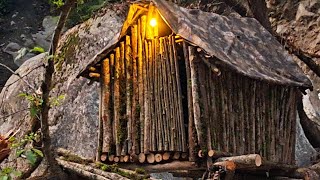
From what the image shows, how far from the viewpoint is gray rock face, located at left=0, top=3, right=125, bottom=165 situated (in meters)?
11.4

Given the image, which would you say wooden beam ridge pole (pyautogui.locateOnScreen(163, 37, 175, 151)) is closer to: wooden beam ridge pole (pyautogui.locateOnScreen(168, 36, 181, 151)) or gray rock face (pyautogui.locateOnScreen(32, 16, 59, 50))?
wooden beam ridge pole (pyautogui.locateOnScreen(168, 36, 181, 151))

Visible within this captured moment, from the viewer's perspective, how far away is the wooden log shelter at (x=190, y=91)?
7176mm

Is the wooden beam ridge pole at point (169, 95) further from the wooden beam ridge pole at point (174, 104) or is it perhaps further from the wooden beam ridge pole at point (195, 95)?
the wooden beam ridge pole at point (195, 95)

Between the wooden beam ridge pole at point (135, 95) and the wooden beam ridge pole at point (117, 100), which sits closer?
the wooden beam ridge pole at point (135, 95)

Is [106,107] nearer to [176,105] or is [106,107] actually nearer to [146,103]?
[146,103]

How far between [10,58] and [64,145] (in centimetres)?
978

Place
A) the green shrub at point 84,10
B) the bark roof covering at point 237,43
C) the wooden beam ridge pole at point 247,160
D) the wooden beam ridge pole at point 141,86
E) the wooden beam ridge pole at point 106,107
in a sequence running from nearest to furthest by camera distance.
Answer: the wooden beam ridge pole at point 247,160 < the bark roof covering at point 237,43 < the wooden beam ridge pole at point 141,86 < the wooden beam ridge pole at point 106,107 < the green shrub at point 84,10

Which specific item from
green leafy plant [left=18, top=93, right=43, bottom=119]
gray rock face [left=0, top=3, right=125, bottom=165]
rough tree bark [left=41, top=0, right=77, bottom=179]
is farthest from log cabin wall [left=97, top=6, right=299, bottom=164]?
gray rock face [left=0, top=3, right=125, bottom=165]

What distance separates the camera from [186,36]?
7207 mm

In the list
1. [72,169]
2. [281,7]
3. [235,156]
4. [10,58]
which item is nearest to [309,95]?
[281,7]

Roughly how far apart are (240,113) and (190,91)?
3.02 ft

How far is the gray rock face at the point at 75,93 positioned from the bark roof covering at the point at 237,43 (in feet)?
11.4

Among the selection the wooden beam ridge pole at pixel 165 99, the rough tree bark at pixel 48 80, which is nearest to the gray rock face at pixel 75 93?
the wooden beam ridge pole at pixel 165 99

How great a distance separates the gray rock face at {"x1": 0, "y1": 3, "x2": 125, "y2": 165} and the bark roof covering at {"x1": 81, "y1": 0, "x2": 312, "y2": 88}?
3.47 m
